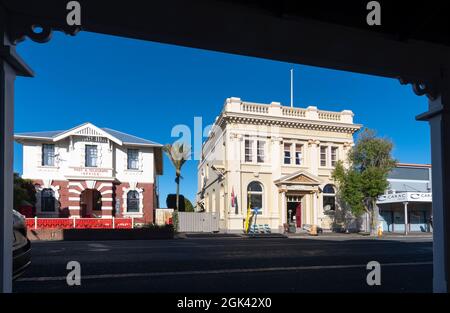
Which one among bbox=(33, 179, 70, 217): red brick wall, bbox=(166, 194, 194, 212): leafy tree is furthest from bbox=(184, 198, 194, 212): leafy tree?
bbox=(33, 179, 70, 217): red brick wall

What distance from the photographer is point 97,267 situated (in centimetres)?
835

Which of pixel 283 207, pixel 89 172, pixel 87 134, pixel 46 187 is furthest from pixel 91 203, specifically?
pixel 283 207

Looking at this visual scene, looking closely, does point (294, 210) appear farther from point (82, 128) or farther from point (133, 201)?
point (82, 128)

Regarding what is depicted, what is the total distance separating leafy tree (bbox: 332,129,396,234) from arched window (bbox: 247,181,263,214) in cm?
642

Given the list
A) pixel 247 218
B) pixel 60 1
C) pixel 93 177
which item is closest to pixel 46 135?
pixel 93 177

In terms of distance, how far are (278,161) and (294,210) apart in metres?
4.54

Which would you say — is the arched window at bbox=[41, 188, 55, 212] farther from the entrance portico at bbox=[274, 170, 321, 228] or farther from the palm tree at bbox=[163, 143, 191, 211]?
the entrance portico at bbox=[274, 170, 321, 228]

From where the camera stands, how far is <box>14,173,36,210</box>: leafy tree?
21552 mm

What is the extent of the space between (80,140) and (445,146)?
25.8 metres

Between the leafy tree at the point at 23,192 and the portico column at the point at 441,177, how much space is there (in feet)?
72.3

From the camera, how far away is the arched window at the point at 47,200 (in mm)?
25531
